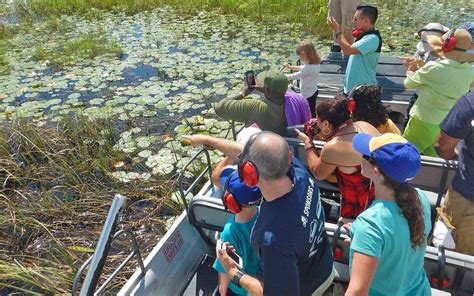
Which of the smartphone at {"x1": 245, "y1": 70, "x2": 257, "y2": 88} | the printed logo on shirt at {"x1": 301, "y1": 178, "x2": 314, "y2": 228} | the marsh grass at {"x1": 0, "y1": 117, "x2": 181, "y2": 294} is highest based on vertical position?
the smartphone at {"x1": 245, "y1": 70, "x2": 257, "y2": 88}

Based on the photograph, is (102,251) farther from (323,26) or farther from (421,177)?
(323,26)

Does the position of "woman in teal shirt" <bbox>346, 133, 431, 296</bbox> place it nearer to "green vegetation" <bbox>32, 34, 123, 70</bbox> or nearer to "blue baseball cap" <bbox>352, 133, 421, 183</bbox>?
"blue baseball cap" <bbox>352, 133, 421, 183</bbox>

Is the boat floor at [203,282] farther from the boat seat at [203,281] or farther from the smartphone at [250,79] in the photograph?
the smartphone at [250,79]

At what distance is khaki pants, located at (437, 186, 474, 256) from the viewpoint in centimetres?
231

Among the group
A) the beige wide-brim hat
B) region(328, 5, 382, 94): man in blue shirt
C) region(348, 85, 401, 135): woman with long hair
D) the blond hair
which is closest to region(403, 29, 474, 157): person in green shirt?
the beige wide-brim hat

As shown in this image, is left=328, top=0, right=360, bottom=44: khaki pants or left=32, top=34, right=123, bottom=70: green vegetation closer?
left=328, top=0, right=360, bottom=44: khaki pants

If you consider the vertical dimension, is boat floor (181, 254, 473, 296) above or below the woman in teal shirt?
below

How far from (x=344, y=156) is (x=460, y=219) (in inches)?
33.4

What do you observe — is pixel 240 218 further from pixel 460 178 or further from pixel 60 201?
pixel 60 201

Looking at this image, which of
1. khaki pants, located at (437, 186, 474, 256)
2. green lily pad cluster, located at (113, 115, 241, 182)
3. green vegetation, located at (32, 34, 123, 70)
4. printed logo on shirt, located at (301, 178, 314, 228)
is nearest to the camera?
printed logo on shirt, located at (301, 178, 314, 228)

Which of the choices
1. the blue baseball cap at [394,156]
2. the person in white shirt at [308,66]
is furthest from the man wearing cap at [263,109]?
the blue baseball cap at [394,156]

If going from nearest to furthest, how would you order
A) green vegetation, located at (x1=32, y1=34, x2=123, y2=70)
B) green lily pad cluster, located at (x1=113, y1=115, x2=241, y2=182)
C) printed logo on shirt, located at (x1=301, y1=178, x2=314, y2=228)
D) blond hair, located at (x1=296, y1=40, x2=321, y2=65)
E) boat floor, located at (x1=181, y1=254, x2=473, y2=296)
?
1. printed logo on shirt, located at (x1=301, y1=178, x2=314, y2=228)
2. boat floor, located at (x1=181, y1=254, x2=473, y2=296)
3. blond hair, located at (x1=296, y1=40, x2=321, y2=65)
4. green lily pad cluster, located at (x1=113, y1=115, x2=241, y2=182)
5. green vegetation, located at (x1=32, y1=34, x2=123, y2=70)

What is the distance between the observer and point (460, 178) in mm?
2281

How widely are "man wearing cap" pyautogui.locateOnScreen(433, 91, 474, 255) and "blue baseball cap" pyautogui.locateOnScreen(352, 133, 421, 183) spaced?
766 millimetres
